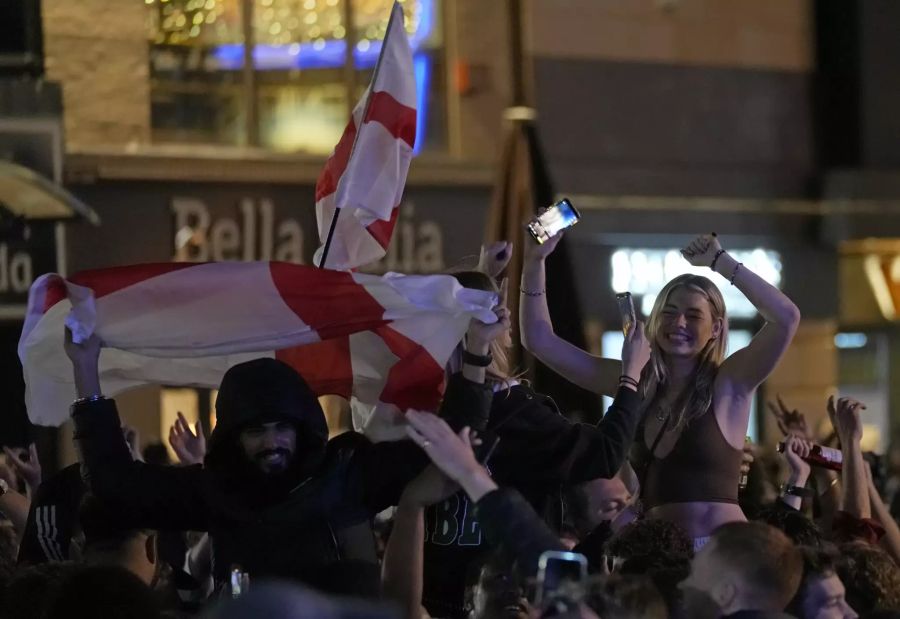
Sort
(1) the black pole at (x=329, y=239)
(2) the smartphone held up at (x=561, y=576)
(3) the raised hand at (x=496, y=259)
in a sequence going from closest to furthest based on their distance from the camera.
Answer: (2) the smartphone held up at (x=561, y=576)
(3) the raised hand at (x=496, y=259)
(1) the black pole at (x=329, y=239)

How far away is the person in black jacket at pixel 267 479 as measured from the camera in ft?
12.7

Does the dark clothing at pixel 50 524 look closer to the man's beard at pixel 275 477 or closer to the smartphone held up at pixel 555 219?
the man's beard at pixel 275 477

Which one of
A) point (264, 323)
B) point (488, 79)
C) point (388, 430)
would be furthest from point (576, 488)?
point (488, 79)

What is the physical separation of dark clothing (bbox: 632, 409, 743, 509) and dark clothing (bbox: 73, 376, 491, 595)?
1.27 m

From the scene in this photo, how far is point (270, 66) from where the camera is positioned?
13523 millimetres

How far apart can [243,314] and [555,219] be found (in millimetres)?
1153

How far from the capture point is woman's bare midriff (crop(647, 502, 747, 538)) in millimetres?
4941

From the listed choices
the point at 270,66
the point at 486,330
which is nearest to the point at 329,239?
the point at 486,330

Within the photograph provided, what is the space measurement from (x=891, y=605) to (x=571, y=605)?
149 centimetres

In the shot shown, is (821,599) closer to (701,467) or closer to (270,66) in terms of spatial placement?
(701,467)

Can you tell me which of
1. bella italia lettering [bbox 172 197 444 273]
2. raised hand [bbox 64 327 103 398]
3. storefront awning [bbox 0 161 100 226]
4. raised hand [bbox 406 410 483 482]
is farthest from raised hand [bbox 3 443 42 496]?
bella italia lettering [bbox 172 197 444 273]

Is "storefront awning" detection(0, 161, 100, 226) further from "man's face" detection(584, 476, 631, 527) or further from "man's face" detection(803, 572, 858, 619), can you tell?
"man's face" detection(803, 572, 858, 619)

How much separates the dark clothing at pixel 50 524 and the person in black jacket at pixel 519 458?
1.31 metres

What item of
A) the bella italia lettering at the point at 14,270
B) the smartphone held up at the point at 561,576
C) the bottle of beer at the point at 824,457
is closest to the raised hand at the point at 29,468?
the bottle of beer at the point at 824,457
